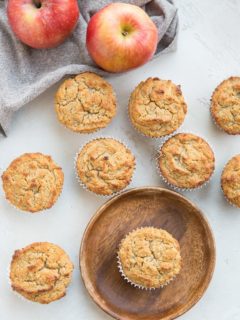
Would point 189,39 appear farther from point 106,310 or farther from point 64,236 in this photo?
point 106,310

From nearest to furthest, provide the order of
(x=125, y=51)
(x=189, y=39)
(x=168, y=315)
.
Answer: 1. (x=125, y=51)
2. (x=168, y=315)
3. (x=189, y=39)

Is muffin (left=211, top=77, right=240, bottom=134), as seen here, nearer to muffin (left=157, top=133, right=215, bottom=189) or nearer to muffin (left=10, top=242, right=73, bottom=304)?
muffin (left=157, top=133, right=215, bottom=189)

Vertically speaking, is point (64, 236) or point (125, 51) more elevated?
point (125, 51)

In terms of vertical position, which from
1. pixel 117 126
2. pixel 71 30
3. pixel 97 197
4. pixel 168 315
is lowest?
pixel 168 315

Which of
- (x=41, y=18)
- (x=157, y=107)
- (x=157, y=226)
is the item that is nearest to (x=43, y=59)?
(x=41, y=18)

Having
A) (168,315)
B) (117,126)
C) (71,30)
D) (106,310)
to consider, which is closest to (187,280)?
(168,315)

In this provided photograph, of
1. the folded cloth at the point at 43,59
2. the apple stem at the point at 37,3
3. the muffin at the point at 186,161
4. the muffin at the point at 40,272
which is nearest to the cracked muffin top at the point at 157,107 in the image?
the muffin at the point at 186,161
